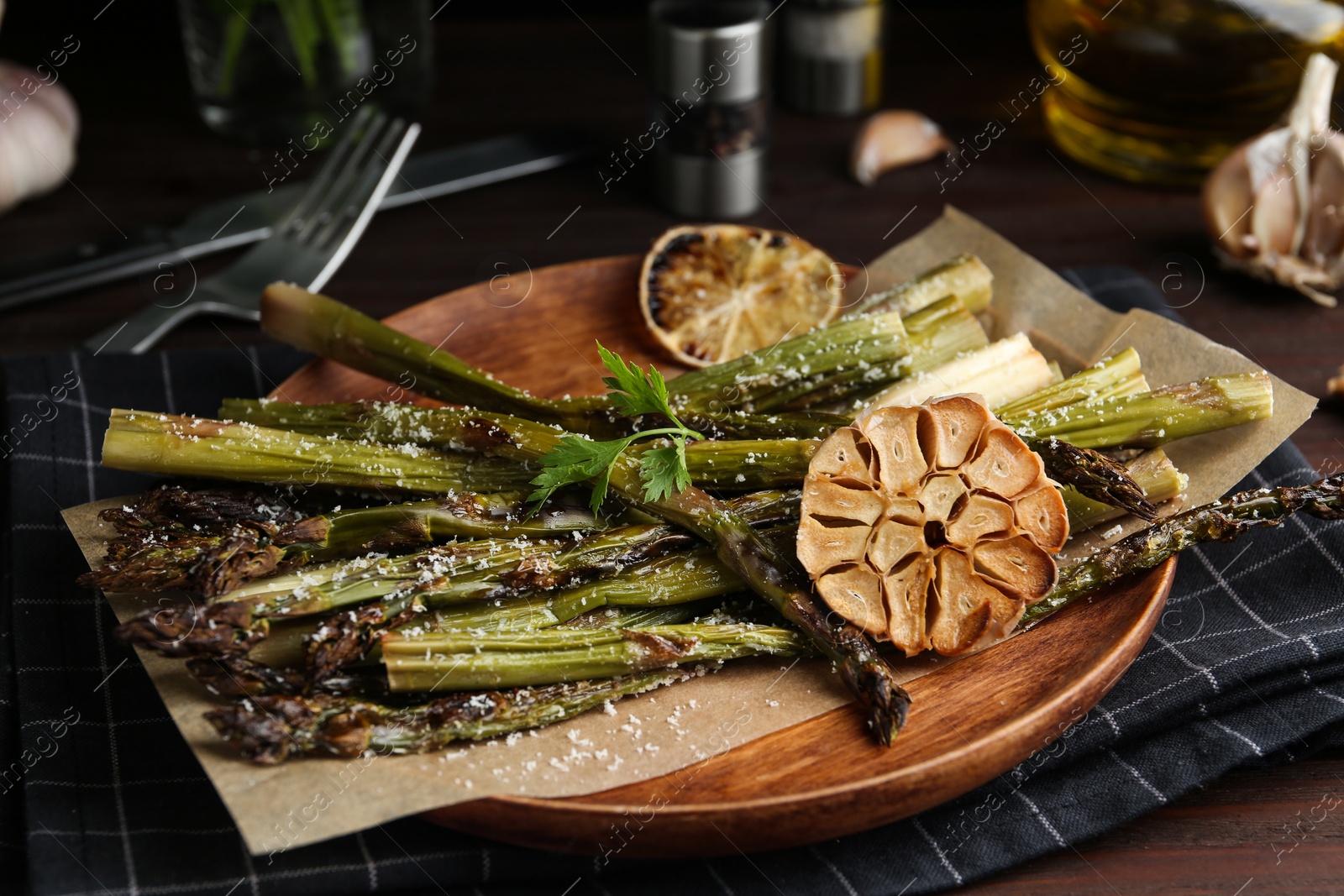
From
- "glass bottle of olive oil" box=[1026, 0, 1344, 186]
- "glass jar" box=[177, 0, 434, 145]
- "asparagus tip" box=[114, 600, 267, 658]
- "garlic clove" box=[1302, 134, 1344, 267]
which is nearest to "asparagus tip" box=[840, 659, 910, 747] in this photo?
"asparagus tip" box=[114, 600, 267, 658]

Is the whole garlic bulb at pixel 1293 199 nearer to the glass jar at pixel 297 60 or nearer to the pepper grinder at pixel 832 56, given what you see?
the pepper grinder at pixel 832 56

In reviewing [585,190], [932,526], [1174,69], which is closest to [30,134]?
[585,190]

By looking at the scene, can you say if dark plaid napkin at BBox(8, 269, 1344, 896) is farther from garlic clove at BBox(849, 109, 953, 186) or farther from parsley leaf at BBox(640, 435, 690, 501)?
garlic clove at BBox(849, 109, 953, 186)

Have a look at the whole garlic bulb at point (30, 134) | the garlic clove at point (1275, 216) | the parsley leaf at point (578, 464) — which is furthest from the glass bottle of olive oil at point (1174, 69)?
the whole garlic bulb at point (30, 134)

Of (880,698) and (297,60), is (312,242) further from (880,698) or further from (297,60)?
(880,698)

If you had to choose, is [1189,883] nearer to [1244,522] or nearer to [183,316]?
[1244,522]

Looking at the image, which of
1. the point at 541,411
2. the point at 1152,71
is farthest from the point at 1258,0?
the point at 541,411
